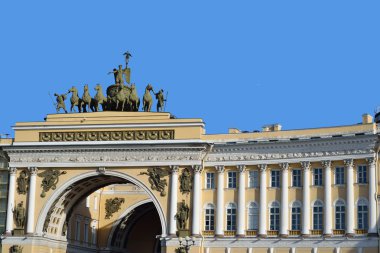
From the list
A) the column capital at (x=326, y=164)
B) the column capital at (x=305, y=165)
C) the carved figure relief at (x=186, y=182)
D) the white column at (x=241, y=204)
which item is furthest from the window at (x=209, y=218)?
the column capital at (x=326, y=164)

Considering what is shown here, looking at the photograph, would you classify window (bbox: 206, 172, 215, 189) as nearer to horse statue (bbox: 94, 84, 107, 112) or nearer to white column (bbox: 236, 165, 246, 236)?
white column (bbox: 236, 165, 246, 236)

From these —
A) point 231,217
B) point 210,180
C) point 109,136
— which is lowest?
point 231,217

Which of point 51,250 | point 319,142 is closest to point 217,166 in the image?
point 319,142

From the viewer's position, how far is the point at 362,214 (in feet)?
202

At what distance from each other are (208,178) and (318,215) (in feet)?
30.2

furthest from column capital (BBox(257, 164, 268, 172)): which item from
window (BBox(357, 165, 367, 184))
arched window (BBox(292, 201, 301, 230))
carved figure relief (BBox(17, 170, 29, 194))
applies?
carved figure relief (BBox(17, 170, 29, 194))

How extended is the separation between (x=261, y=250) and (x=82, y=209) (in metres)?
21.3

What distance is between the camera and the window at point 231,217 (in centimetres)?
6612

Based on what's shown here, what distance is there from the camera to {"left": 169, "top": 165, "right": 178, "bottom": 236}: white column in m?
66.4

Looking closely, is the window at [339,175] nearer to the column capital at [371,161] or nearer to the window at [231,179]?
the column capital at [371,161]

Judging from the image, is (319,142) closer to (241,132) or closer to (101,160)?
(241,132)

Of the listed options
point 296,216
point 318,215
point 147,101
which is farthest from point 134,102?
point 318,215

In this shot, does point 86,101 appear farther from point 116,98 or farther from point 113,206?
point 113,206

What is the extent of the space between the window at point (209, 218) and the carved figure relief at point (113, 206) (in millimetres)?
17588
